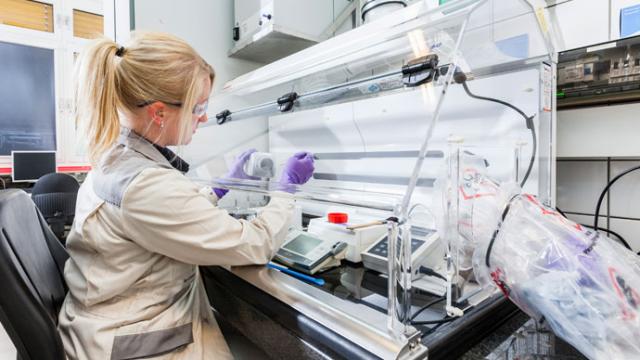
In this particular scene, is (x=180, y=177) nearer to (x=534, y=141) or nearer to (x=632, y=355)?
(x=632, y=355)

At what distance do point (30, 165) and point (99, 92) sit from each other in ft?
9.50

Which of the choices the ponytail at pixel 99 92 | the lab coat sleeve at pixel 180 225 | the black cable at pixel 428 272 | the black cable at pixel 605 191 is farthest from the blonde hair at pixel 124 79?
the black cable at pixel 605 191

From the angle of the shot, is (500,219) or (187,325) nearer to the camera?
(500,219)

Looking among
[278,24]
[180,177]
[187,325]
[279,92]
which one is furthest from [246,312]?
[278,24]

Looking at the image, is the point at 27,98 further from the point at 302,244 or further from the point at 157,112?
the point at 302,244

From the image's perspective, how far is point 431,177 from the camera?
1.17 meters

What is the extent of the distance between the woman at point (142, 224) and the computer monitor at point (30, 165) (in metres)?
2.75

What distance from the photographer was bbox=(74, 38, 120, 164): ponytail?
872 millimetres

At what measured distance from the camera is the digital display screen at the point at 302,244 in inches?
40.9

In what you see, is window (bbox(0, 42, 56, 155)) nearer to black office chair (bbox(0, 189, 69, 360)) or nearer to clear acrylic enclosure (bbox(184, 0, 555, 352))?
clear acrylic enclosure (bbox(184, 0, 555, 352))

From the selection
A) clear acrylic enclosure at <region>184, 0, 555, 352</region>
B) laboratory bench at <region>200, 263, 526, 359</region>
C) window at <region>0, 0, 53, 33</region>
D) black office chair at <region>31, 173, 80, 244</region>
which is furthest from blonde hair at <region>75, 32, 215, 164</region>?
window at <region>0, 0, 53, 33</region>

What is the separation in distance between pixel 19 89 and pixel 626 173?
4642 millimetres

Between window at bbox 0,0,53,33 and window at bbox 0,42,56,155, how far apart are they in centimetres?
20

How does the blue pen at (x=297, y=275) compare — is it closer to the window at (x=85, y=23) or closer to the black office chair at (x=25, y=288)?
the black office chair at (x=25, y=288)
